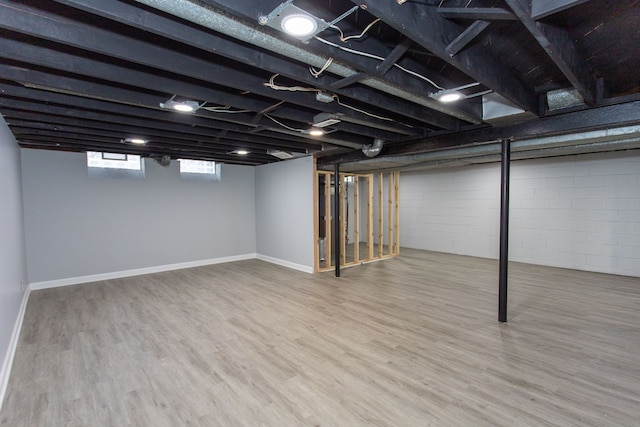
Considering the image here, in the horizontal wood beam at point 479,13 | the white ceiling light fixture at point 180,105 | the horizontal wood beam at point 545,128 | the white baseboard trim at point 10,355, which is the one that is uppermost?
the horizontal wood beam at point 479,13

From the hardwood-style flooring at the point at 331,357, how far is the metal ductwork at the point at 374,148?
2137 millimetres

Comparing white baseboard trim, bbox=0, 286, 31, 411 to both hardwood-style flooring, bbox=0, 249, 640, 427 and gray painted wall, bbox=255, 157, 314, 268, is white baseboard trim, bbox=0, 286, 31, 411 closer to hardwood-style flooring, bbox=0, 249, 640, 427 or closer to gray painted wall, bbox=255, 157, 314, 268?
hardwood-style flooring, bbox=0, 249, 640, 427

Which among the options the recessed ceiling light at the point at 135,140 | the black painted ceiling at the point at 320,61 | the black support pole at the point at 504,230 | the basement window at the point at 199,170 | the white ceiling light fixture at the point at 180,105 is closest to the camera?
the black painted ceiling at the point at 320,61

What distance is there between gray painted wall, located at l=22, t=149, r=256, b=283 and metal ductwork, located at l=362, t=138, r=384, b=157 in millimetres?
3762

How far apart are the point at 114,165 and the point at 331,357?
5.48m

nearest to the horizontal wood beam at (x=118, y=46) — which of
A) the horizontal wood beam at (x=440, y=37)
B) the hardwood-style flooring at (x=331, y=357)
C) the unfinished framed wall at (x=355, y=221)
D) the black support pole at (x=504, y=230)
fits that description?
the horizontal wood beam at (x=440, y=37)

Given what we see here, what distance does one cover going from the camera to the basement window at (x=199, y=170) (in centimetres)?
640

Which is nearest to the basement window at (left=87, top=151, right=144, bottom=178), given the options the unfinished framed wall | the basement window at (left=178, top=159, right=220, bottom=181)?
the basement window at (left=178, top=159, right=220, bottom=181)

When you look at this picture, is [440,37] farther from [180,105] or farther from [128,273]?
[128,273]

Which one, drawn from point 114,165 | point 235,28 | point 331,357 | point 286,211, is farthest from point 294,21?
point 114,165

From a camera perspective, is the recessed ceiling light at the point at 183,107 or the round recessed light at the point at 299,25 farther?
the recessed ceiling light at the point at 183,107

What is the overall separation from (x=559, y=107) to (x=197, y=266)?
6.62 m

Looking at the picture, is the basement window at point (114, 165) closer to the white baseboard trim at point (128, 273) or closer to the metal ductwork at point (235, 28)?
the white baseboard trim at point (128, 273)

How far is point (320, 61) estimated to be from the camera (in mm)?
1822
